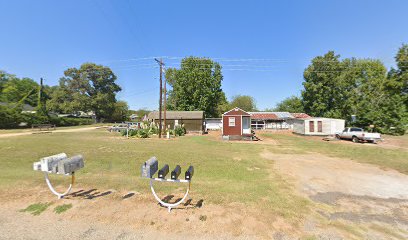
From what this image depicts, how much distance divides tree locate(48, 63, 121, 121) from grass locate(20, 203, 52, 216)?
57.4 metres

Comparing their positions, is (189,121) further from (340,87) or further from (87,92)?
(87,92)

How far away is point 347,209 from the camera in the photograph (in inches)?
219

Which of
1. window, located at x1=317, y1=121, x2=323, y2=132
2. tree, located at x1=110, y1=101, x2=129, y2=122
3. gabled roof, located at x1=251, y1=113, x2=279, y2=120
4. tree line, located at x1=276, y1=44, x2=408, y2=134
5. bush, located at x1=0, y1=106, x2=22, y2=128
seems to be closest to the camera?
window, located at x1=317, y1=121, x2=323, y2=132

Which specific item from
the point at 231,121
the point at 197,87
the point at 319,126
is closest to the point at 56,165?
the point at 231,121

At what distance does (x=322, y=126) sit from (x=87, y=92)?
60255 millimetres

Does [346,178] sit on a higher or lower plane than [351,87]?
lower

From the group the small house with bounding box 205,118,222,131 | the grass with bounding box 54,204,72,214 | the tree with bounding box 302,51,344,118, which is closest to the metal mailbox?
the grass with bounding box 54,204,72,214

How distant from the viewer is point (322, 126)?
98.2ft

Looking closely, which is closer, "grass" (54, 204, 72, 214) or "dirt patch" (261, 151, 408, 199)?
"grass" (54, 204, 72, 214)

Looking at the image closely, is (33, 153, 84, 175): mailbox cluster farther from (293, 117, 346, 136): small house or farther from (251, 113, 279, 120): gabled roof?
(251, 113, 279, 120): gabled roof

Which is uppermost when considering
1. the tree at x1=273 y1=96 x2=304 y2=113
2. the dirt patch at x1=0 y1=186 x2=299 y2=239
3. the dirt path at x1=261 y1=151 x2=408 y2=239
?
the tree at x1=273 y1=96 x2=304 y2=113

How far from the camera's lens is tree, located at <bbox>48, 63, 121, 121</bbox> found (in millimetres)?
54375

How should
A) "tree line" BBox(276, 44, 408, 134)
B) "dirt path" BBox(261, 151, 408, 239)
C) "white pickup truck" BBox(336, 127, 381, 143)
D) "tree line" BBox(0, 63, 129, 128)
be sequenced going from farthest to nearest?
"tree line" BBox(0, 63, 129, 128) → "tree line" BBox(276, 44, 408, 134) → "white pickup truck" BBox(336, 127, 381, 143) → "dirt path" BBox(261, 151, 408, 239)

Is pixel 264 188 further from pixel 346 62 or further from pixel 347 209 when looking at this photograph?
pixel 346 62
